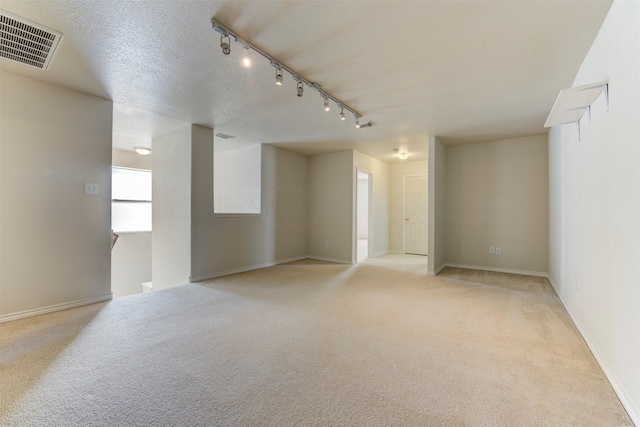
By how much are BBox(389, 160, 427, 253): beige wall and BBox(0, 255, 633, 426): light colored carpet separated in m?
3.75

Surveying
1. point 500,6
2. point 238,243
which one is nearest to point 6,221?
point 238,243

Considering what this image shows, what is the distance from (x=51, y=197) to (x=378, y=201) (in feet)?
18.8

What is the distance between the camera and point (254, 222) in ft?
16.8

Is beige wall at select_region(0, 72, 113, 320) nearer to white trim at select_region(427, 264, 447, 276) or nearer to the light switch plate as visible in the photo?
the light switch plate

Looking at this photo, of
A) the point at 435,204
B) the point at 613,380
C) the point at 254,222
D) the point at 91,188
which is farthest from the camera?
the point at 254,222

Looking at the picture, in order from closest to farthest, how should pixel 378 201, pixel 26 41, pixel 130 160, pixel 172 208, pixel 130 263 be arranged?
pixel 26 41 < pixel 172 208 < pixel 130 160 < pixel 130 263 < pixel 378 201

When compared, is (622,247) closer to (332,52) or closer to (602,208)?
(602,208)

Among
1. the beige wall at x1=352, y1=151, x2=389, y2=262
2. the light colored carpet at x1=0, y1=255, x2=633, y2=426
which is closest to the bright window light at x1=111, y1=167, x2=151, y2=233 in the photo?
the light colored carpet at x1=0, y1=255, x2=633, y2=426

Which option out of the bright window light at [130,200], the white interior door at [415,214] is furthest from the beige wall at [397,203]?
the bright window light at [130,200]

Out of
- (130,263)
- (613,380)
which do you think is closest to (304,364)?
(613,380)

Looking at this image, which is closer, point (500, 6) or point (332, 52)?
point (500, 6)

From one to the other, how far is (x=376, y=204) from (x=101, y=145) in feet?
17.2

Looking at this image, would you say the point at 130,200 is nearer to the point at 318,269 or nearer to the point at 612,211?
the point at 318,269

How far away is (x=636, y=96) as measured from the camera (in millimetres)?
1445
